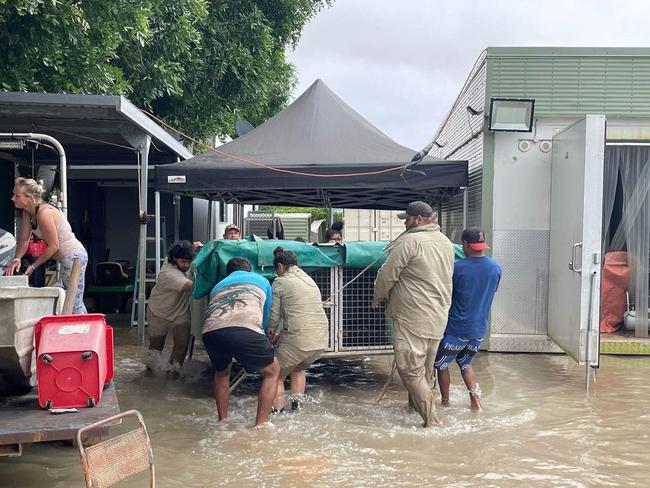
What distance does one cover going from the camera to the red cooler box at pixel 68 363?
412cm

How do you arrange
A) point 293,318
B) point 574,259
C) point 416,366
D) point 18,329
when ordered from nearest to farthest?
point 18,329
point 416,366
point 293,318
point 574,259

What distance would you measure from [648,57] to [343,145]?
397cm

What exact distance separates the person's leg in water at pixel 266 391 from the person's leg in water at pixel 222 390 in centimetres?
33

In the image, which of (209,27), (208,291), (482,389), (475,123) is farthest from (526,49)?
(209,27)

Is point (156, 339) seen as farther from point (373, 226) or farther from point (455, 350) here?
point (373, 226)

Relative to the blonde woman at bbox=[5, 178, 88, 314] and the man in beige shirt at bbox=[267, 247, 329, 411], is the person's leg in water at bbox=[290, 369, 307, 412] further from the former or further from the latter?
the blonde woman at bbox=[5, 178, 88, 314]

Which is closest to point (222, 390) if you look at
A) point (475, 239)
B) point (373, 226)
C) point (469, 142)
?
point (475, 239)

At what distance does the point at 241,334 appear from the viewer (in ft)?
18.2

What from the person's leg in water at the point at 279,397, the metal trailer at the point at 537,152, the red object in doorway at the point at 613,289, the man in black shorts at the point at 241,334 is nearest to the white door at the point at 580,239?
the metal trailer at the point at 537,152

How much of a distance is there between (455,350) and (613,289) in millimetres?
4444

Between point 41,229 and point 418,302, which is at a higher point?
point 41,229

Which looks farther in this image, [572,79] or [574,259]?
[572,79]

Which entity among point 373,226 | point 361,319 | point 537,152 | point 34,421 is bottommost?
point 34,421

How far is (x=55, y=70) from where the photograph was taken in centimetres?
1057
